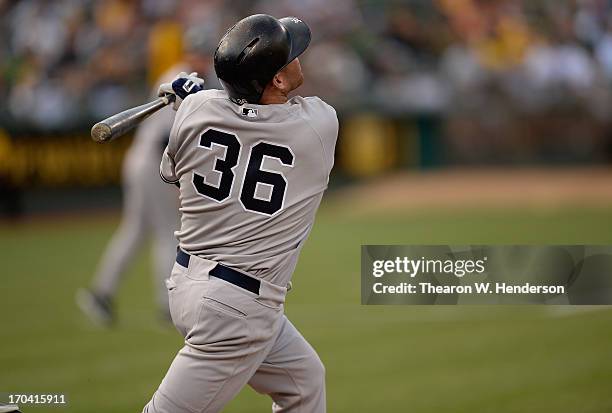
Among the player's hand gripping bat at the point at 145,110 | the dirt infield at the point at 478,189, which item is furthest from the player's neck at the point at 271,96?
the dirt infield at the point at 478,189

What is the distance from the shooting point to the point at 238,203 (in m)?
3.57

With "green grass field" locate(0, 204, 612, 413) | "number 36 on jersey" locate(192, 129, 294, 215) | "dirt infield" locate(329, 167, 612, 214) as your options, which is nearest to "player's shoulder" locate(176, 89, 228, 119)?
"number 36 on jersey" locate(192, 129, 294, 215)

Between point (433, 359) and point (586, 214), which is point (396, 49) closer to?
point (586, 214)

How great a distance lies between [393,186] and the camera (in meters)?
16.0

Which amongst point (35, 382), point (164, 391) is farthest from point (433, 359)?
point (164, 391)

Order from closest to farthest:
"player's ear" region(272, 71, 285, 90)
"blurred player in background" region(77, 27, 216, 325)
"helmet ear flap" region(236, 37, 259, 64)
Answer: "helmet ear flap" region(236, 37, 259, 64)
"player's ear" region(272, 71, 285, 90)
"blurred player in background" region(77, 27, 216, 325)

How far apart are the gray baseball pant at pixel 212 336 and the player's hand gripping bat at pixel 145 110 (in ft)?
1.80

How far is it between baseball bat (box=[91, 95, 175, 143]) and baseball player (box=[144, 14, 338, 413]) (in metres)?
0.23

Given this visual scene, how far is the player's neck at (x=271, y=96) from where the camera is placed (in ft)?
12.1

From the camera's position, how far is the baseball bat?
3678 mm

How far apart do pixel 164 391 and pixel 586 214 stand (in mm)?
11406

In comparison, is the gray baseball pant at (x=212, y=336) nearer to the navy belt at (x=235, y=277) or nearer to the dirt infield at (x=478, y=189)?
the navy belt at (x=235, y=277)

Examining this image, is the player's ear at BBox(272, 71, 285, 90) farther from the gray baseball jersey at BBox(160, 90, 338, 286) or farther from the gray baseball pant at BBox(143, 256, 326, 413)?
the gray baseball pant at BBox(143, 256, 326, 413)

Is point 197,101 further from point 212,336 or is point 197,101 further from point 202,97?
point 212,336
